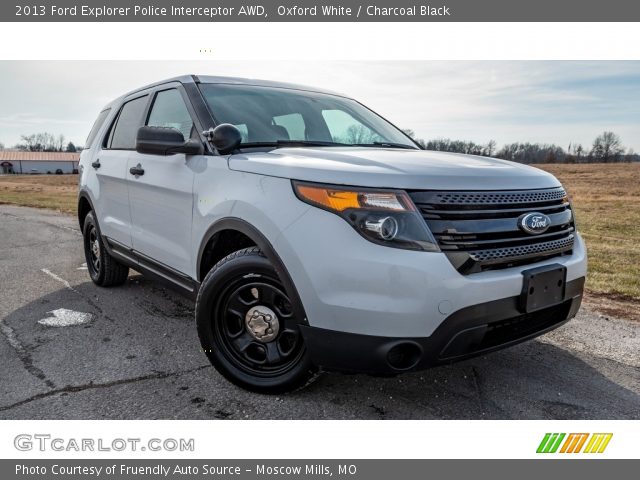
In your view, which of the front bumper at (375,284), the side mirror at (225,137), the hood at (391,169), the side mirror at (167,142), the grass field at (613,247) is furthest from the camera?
the grass field at (613,247)

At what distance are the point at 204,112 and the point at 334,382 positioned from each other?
1927 millimetres

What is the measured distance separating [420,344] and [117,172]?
324 centimetres

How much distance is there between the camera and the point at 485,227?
2.43 meters

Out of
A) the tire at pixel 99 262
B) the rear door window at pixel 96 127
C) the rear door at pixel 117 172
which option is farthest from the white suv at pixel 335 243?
the rear door window at pixel 96 127

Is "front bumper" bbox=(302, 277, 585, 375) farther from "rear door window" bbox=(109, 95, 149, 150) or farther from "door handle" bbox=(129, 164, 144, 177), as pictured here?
"rear door window" bbox=(109, 95, 149, 150)

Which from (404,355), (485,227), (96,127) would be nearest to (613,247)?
(485,227)

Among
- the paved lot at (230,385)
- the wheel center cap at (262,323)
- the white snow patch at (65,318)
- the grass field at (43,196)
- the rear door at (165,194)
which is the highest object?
the rear door at (165,194)

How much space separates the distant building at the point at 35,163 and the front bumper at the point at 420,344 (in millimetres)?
102227

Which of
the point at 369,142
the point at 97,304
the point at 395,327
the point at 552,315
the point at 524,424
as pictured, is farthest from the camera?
the point at 97,304

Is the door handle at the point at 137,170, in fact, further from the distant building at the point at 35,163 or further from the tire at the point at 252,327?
the distant building at the point at 35,163

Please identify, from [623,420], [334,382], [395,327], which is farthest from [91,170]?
[623,420]

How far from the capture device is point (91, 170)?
5055mm

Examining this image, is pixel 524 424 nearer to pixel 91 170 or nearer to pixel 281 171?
pixel 281 171

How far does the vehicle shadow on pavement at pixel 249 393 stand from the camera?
2707mm
